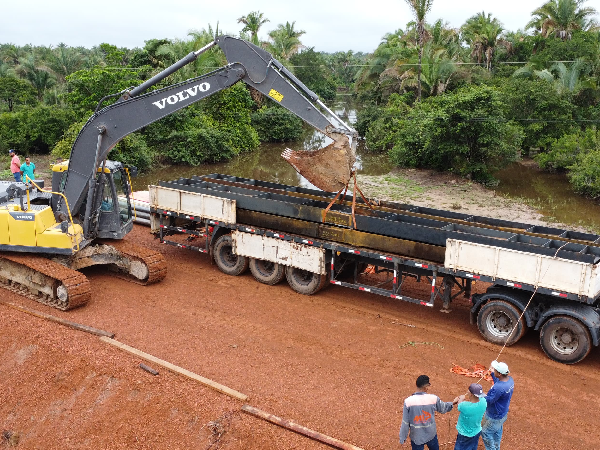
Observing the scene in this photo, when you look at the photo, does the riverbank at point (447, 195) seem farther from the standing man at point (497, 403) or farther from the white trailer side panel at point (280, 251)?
the standing man at point (497, 403)

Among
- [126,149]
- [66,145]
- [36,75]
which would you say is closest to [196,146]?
[126,149]

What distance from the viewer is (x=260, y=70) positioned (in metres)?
12.4

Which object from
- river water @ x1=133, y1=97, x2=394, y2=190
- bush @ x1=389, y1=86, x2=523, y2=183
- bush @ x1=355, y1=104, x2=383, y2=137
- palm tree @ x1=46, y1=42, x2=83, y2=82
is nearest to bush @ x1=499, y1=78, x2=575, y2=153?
bush @ x1=389, y1=86, x2=523, y2=183

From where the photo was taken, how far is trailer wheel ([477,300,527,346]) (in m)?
9.96

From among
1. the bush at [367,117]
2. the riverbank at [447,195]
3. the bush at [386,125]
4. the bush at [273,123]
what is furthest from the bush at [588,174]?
the bush at [273,123]

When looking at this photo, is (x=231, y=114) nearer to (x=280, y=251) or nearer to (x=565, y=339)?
(x=280, y=251)

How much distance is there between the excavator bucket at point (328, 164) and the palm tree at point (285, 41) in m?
38.2

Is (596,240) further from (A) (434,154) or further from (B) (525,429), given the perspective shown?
(A) (434,154)

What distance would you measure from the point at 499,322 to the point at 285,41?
43819mm

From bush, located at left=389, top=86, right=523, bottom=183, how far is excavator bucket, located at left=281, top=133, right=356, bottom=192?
1532 centimetres

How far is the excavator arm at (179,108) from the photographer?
12.0 meters

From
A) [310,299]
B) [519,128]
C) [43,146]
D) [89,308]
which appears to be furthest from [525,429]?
[43,146]

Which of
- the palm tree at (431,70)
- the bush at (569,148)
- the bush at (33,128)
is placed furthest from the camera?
the palm tree at (431,70)

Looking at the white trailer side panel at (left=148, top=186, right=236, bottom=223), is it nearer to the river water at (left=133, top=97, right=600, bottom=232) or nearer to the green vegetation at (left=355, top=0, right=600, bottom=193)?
the river water at (left=133, top=97, right=600, bottom=232)
